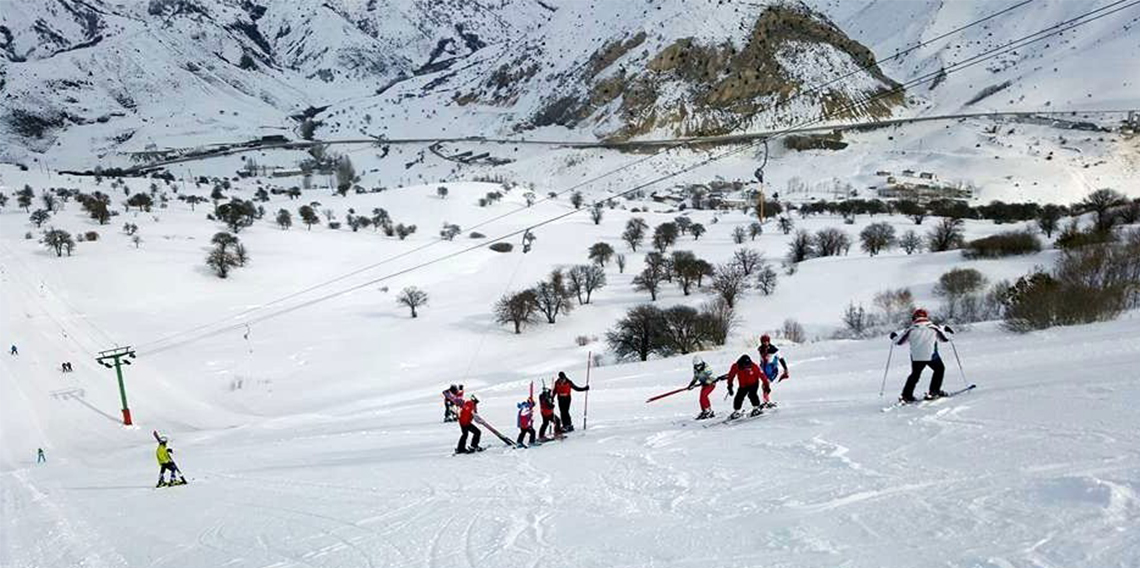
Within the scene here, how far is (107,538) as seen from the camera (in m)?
10.9

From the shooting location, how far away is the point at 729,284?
49438 millimetres

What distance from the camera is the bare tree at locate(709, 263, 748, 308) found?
159 ft

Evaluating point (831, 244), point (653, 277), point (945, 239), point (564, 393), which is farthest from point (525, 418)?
point (945, 239)

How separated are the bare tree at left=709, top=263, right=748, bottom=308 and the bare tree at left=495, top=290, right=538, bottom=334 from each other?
1330 cm

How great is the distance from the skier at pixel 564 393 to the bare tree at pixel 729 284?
33.8m

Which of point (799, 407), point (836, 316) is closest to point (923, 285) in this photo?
point (836, 316)

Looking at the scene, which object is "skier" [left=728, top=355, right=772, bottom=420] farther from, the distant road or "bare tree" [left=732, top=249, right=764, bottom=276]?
the distant road

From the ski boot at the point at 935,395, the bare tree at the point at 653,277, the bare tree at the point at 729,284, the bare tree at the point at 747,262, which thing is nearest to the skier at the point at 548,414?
the ski boot at the point at 935,395

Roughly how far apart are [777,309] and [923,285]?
975cm

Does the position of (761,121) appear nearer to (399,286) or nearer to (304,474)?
(399,286)

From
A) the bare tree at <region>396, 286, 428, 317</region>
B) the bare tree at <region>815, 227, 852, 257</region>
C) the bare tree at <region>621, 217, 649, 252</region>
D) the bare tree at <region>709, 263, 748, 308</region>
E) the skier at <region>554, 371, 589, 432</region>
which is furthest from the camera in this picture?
the bare tree at <region>621, 217, 649, 252</region>

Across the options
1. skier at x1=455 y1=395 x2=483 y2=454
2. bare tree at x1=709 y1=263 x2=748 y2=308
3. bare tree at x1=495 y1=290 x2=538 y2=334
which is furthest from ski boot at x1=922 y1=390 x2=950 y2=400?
bare tree at x1=495 y1=290 x2=538 y2=334

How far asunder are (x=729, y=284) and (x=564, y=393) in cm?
3661

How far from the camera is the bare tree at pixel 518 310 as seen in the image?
4878cm
